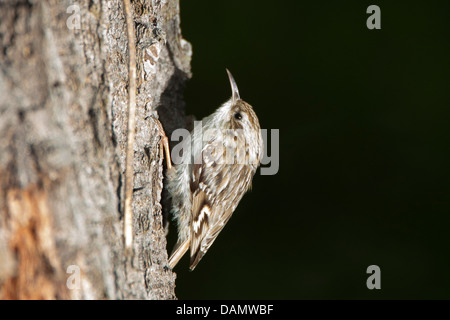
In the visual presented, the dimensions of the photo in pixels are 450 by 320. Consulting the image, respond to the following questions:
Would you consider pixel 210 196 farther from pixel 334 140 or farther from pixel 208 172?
pixel 334 140

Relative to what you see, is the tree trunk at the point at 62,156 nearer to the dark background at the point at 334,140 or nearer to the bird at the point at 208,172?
the bird at the point at 208,172

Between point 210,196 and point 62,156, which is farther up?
point 62,156

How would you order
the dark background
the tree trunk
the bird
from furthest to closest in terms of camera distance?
1. the dark background
2. the bird
3. the tree trunk

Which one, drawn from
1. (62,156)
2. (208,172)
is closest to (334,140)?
(208,172)

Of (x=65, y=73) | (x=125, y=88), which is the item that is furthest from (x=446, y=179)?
(x=65, y=73)

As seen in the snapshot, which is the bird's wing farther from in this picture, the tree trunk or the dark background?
the tree trunk

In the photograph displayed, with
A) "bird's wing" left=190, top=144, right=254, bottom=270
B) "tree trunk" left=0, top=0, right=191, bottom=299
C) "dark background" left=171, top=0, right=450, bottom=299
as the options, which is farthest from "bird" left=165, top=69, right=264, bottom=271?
"tree trunk" left=0, top=0, right=191, bottom=299
